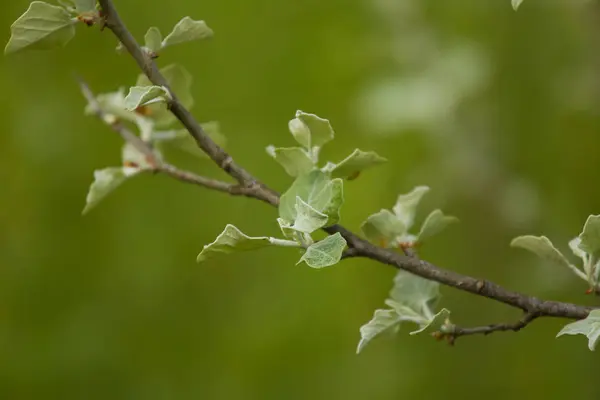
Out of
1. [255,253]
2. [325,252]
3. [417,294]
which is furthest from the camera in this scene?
[255,253]

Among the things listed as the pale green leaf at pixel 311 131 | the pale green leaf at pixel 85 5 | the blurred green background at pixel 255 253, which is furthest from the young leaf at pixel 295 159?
the blurred green background at pixel 255 253

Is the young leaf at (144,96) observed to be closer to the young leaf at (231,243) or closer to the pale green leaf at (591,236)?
the young leaf at (231,243)

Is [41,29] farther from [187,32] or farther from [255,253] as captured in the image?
[255,253]

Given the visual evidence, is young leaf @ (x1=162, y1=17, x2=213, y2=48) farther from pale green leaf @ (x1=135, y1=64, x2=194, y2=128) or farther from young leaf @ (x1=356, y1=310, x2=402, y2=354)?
young leaf @ (x1=356, y1=310, x2=402, y2=354)

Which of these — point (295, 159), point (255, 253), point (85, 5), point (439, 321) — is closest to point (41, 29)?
point (85, 5)

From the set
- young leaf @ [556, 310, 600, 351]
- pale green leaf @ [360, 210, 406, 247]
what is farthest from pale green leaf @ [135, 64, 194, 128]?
young leaf @ [556, 310, 600, 351]
